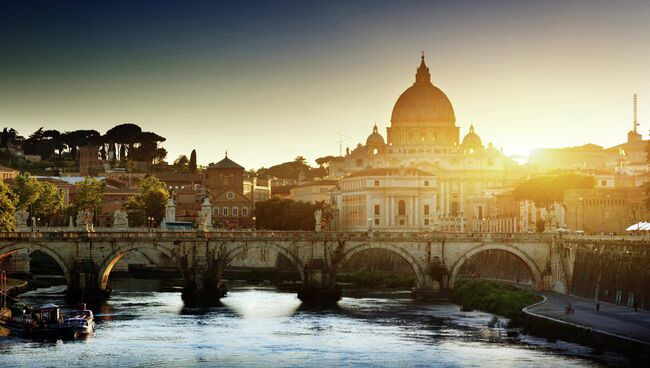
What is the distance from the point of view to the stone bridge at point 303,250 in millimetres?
89938

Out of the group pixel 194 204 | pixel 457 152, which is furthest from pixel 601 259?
pixel 457 152

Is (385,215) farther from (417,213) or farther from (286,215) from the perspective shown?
(286,215)

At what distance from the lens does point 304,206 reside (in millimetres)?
158750

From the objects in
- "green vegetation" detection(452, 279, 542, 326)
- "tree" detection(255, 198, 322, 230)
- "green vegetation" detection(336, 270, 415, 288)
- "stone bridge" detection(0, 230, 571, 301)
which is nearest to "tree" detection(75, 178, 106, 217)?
"tree" detection(255, 198, 322, 230)

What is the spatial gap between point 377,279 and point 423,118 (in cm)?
8576

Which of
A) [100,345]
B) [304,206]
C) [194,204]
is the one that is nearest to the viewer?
[100,345]

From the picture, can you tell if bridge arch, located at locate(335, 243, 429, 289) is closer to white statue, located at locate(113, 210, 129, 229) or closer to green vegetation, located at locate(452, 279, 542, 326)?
green vegetation, located at locate(452, 279, 542, 326)

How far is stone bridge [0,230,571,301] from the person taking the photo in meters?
89.9

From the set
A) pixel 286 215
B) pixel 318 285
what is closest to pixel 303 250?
pixel 318 285

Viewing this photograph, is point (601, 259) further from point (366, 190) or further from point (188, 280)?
point (366, 190)

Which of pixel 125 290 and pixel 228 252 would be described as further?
A: pixel 125 290

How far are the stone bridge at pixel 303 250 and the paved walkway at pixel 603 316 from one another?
11.6m

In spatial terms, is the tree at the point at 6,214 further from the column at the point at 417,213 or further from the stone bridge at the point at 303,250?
the column at the point at 417,213

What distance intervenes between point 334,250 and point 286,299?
4.74 meters
